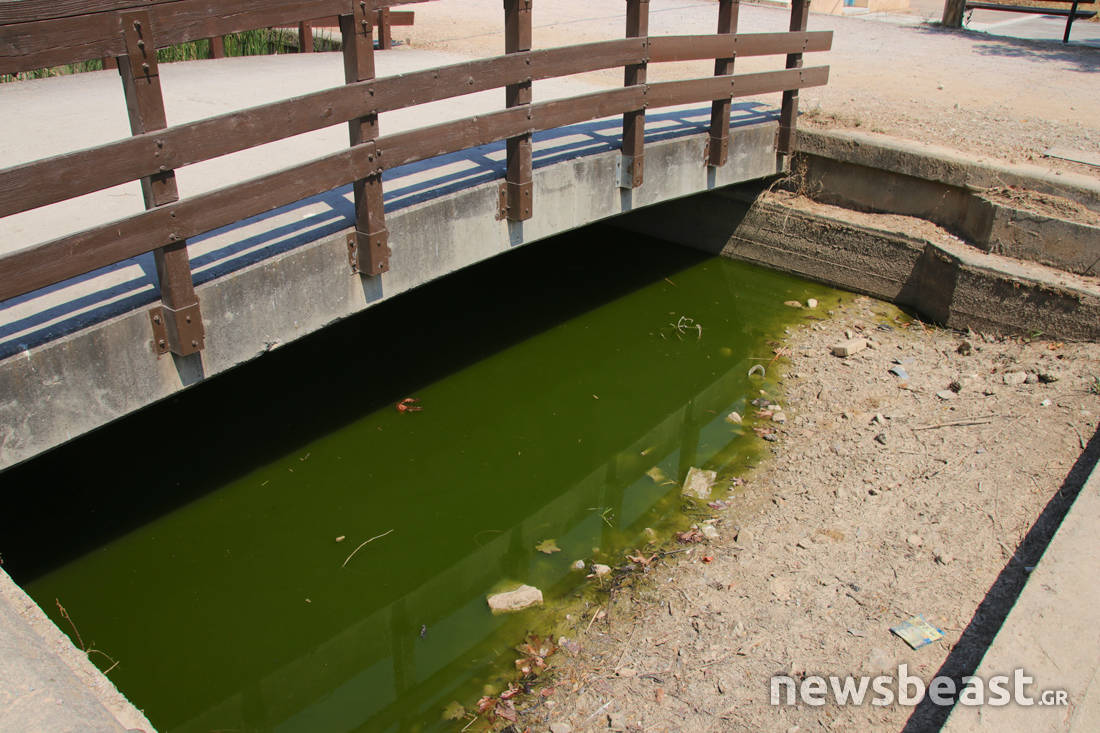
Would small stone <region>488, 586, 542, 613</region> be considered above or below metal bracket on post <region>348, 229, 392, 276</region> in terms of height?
below

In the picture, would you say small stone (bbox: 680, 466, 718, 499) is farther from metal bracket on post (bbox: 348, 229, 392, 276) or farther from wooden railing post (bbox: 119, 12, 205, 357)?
wooden railing post (bbox: 119, 12, 205, 357)

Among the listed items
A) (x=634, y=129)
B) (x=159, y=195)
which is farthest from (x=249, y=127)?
(x=634, y=129)

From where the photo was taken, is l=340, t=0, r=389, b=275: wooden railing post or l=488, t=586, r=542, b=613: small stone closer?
l=340, t=0, r=389, b=275: wooden railing post

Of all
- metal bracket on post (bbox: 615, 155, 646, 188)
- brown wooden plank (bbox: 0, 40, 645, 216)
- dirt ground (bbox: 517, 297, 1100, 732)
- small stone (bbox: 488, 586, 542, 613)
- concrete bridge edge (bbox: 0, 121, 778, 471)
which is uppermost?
brown wooden plank (bbox: 0, 40, 645, 216)

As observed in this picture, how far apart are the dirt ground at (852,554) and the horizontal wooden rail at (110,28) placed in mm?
3387

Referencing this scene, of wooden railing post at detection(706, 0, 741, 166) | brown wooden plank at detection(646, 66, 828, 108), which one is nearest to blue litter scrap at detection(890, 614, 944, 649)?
brown wooden plank at detection(646, 66, 828, 108)

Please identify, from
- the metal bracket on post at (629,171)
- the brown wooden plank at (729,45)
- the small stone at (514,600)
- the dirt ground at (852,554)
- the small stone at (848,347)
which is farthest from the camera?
the small stone at (848,347)

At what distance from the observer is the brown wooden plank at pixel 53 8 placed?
3.46 metres

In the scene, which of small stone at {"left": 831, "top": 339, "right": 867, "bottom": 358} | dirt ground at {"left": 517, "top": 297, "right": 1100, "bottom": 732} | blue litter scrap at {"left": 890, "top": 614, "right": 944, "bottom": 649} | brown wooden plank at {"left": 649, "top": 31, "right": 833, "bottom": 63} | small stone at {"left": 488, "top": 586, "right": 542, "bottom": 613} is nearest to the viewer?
dirt ground at {"left": 517, "top": 297, "right": 1100, "bottom": 732}

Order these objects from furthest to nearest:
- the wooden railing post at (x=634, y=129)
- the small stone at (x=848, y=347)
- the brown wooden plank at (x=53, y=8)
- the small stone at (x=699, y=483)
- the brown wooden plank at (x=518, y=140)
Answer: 1. the small stone at (x=848, y=347)
2. the wooden railing post at (x=634, y=129)
3. the small stone at (x=699, y=483)
4. the brown wooden plank at (x=518, y=140)
5. the brown wooden plank at (x=53, y=8)

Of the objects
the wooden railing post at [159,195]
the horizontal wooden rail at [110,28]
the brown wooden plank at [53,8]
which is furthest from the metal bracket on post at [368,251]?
the brown wooden plank at [53,8]

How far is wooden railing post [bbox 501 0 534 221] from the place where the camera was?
17.5 feet

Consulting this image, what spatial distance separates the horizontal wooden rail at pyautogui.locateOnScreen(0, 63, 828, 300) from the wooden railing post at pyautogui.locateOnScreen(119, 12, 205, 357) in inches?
3.2

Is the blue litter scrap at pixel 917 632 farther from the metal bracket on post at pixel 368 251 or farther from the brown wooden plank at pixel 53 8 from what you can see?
the brown wooden plank at pixel 53 8
